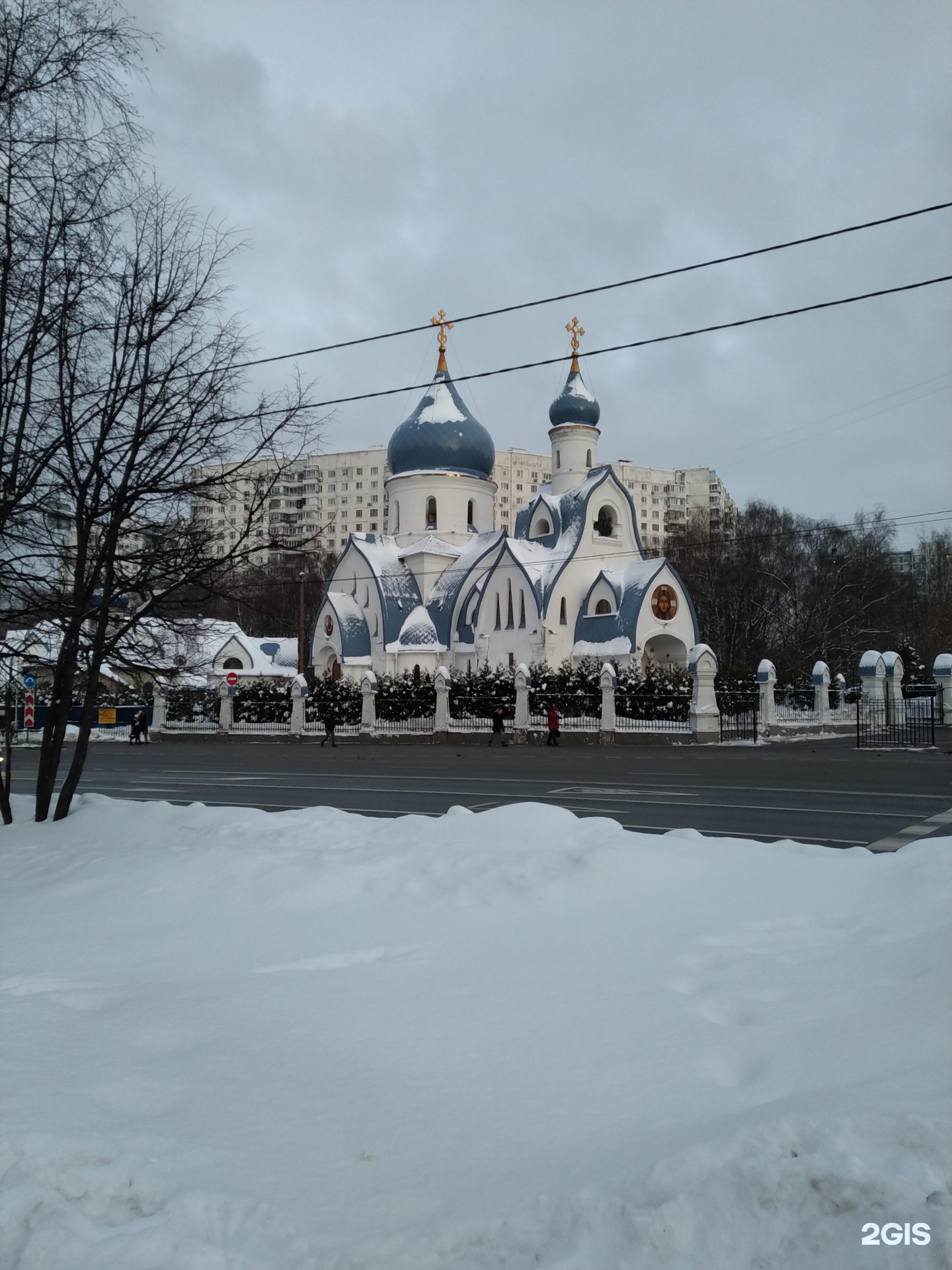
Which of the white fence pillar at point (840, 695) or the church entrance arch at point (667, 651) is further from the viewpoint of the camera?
the church entrance arch at point (667, 651)

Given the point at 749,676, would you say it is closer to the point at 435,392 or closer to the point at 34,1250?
the point at 435,392

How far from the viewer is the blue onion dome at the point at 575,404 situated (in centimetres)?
4266

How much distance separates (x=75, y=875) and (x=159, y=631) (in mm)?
4453

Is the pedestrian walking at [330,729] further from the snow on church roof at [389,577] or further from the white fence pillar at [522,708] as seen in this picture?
the snow on church roof at [389,577]

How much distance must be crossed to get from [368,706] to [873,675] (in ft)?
56.8

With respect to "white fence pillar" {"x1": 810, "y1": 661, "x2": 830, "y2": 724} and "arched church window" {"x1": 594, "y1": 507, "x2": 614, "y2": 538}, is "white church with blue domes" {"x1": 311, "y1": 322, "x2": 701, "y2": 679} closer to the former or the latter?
"arched church window" {"x1": 594, "y1": 507, "x2": 614, "y2": 538}

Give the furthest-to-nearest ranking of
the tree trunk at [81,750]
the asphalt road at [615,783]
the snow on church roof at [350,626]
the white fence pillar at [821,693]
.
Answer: the snow on church roof at [350,626] → the white fence pillar at [821,693] → the asphalt road at [615,783] → the tree trunk at [81,750]

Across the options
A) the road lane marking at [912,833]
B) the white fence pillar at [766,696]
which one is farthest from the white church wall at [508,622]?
the road lane marking at [912,833]

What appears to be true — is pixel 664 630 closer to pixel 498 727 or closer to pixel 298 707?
pixel 498 727

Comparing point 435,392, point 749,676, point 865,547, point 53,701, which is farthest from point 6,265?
point 865,547

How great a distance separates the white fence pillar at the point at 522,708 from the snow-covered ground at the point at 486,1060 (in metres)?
24.4

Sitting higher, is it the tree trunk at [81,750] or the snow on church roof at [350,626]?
the snow on church roof at [350,626]

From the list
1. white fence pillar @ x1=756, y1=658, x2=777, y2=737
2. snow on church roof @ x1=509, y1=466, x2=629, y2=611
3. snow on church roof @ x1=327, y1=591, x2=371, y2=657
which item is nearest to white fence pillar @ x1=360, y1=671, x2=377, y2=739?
snow on church roof @ x1=509, y1=466, x2=629, y2=611

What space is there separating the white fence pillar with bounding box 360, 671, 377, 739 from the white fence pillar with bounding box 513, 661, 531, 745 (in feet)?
17.0
